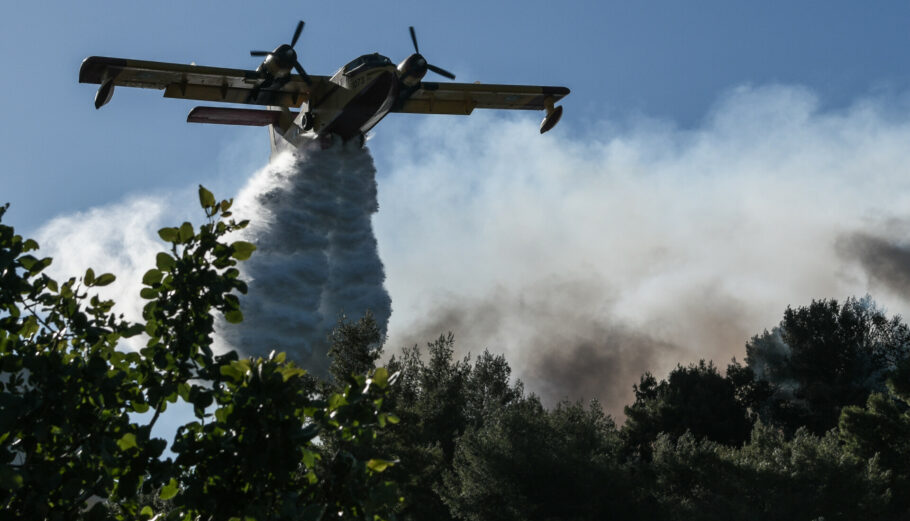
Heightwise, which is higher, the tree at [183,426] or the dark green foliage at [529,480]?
the dark green foliage at [529,480]

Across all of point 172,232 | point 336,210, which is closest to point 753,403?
point 336,210

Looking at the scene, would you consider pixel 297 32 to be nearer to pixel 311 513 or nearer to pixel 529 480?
pixel 529 480

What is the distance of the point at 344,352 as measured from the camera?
44219 mm

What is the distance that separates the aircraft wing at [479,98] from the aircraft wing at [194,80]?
227 inches

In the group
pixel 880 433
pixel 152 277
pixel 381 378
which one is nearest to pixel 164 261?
pixel 152 277

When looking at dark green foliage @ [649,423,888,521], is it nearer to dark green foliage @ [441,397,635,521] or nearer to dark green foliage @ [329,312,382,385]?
dark green foliage @ [441,397,635,521]

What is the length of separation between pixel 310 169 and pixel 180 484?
4314cm

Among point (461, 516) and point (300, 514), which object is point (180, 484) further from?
point (461, 516)

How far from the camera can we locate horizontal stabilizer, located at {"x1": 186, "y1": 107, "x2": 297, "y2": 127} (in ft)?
147

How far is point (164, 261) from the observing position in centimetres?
793

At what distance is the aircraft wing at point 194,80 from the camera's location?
41.1 metres

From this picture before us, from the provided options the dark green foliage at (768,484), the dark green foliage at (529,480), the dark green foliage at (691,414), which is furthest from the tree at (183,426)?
the dark green foliage at (691,414)

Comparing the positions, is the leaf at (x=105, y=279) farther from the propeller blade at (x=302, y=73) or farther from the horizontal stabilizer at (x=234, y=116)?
the horizontal stabilizer at (x=234, y=116)

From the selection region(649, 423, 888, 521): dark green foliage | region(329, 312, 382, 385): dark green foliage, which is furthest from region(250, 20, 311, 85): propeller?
region(649, 423, 888, 521): dark green foliage
